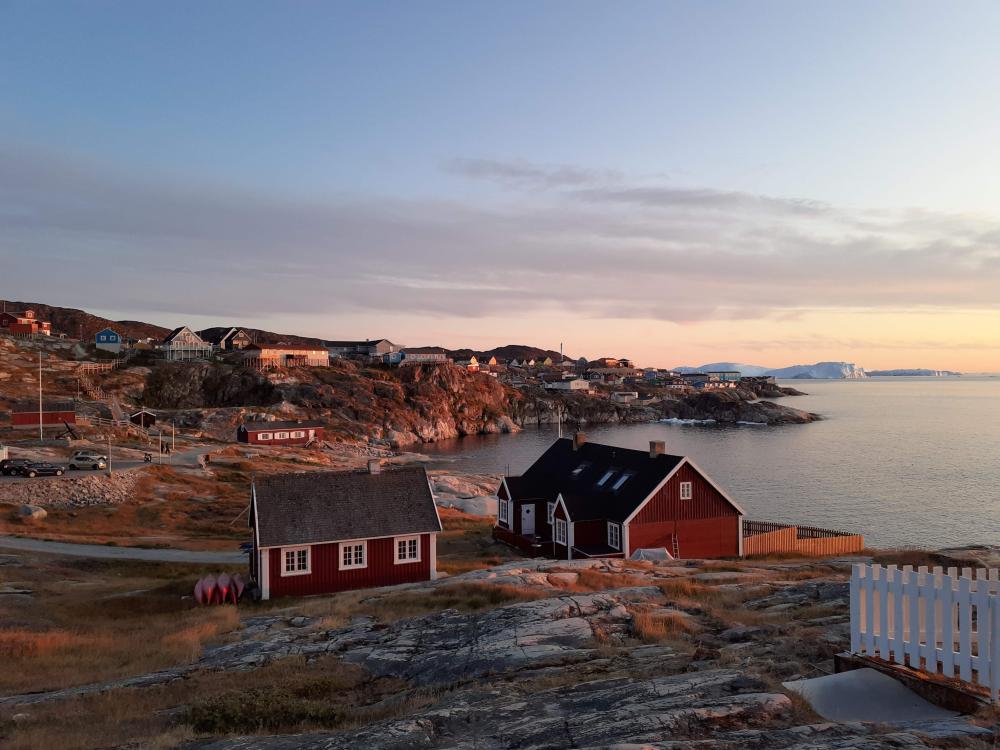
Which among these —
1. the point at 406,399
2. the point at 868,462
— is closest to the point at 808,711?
the point at 868,462

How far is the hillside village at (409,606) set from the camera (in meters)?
10.6

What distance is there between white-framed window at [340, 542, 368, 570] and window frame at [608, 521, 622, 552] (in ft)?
44.9

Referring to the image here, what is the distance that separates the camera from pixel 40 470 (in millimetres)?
53656

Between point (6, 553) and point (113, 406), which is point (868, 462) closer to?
point (6, 553)

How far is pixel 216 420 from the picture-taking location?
109375mm

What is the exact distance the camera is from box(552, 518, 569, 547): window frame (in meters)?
39.0

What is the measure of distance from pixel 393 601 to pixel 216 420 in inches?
3711

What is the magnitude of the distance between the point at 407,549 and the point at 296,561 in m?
5.38

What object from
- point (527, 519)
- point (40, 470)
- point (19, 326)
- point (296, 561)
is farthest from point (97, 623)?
point (19, 326)

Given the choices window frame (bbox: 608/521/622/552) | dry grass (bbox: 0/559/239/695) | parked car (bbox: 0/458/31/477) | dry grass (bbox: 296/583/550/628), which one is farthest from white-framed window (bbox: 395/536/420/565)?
parked car (bbox: 0/458/31/477)

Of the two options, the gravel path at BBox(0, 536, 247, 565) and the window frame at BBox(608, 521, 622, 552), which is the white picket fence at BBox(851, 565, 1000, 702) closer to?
the window frame at BBox(608, 521, 622, 552)

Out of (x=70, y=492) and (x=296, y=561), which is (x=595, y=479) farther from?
(x=70, y=492)

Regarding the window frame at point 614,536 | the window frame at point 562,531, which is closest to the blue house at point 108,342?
the window frame at point 562,531

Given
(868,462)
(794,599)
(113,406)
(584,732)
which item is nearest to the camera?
(584,732)
